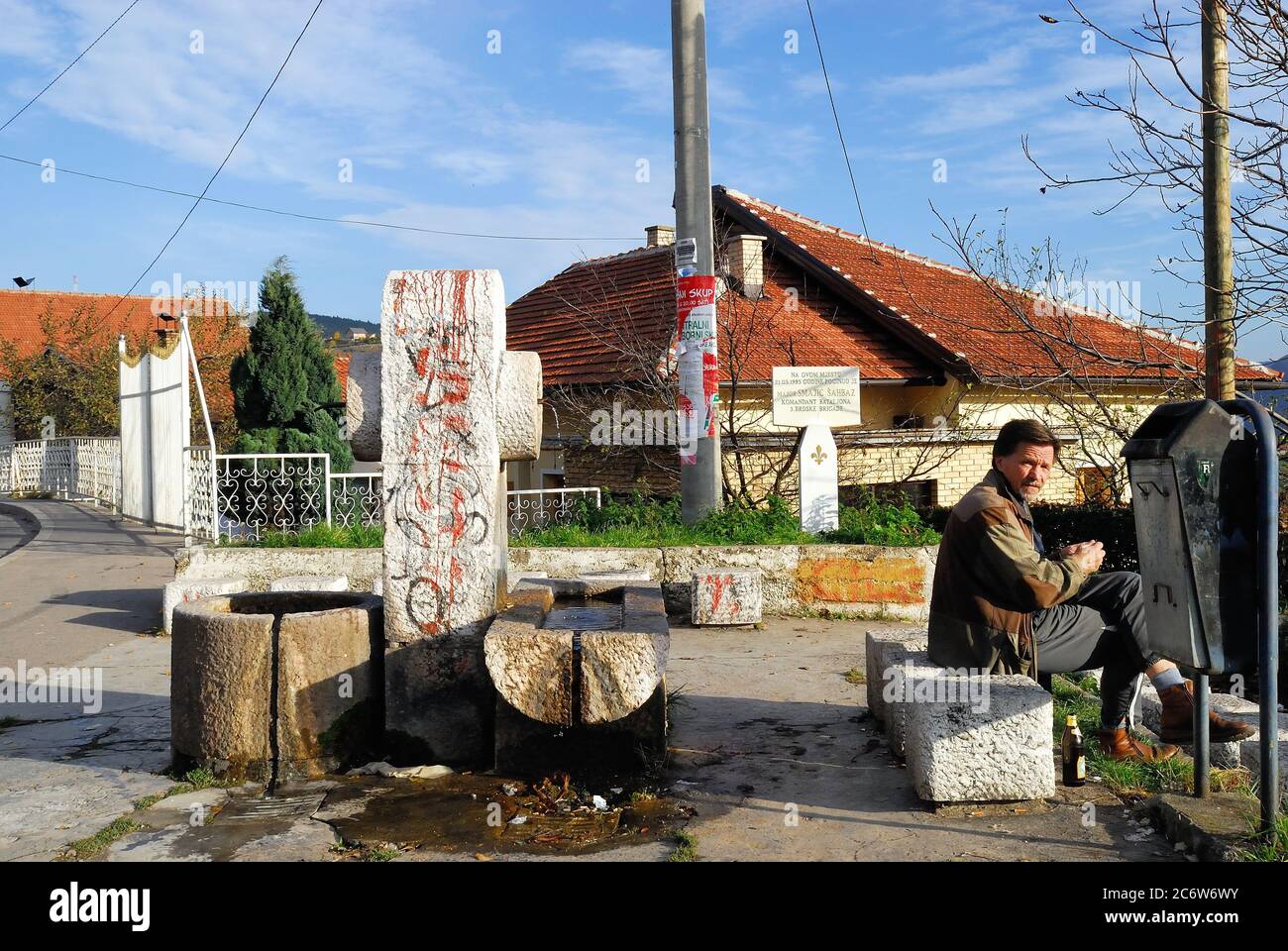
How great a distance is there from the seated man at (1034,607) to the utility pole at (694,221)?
16.9 ft

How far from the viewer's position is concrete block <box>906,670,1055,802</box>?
172 inches

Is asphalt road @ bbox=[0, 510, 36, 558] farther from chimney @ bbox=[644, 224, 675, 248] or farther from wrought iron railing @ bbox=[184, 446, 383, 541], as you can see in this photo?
chimney @ bbox=[644, 224, 675, 248]

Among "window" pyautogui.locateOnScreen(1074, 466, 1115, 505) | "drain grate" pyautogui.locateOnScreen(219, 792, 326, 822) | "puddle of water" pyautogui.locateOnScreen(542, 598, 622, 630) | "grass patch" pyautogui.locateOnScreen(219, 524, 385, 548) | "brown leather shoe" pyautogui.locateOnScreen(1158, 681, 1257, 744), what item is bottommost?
"drain grate" pyautogui.locateOnScreen(219, 792, 326, 822)

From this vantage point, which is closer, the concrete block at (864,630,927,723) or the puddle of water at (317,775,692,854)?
the puddle of water at (317,775,692,854)

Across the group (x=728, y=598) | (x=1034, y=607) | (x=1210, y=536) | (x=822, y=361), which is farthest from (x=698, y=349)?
(x=822, y=361)

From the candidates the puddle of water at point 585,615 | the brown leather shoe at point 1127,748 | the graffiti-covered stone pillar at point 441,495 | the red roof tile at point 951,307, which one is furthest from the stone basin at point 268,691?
the red roof tile at point 951,307

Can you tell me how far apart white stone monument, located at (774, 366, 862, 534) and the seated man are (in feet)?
18.1

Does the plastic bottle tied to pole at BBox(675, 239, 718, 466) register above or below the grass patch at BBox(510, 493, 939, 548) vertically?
above

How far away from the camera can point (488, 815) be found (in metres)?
4.45

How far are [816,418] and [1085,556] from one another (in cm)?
621

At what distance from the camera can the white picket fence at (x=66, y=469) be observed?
1903 centimetres

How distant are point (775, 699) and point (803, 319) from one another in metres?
11.6

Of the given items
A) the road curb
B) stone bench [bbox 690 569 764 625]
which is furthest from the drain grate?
the road curb

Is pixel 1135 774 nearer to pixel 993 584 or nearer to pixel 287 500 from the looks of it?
pixel 993 584
